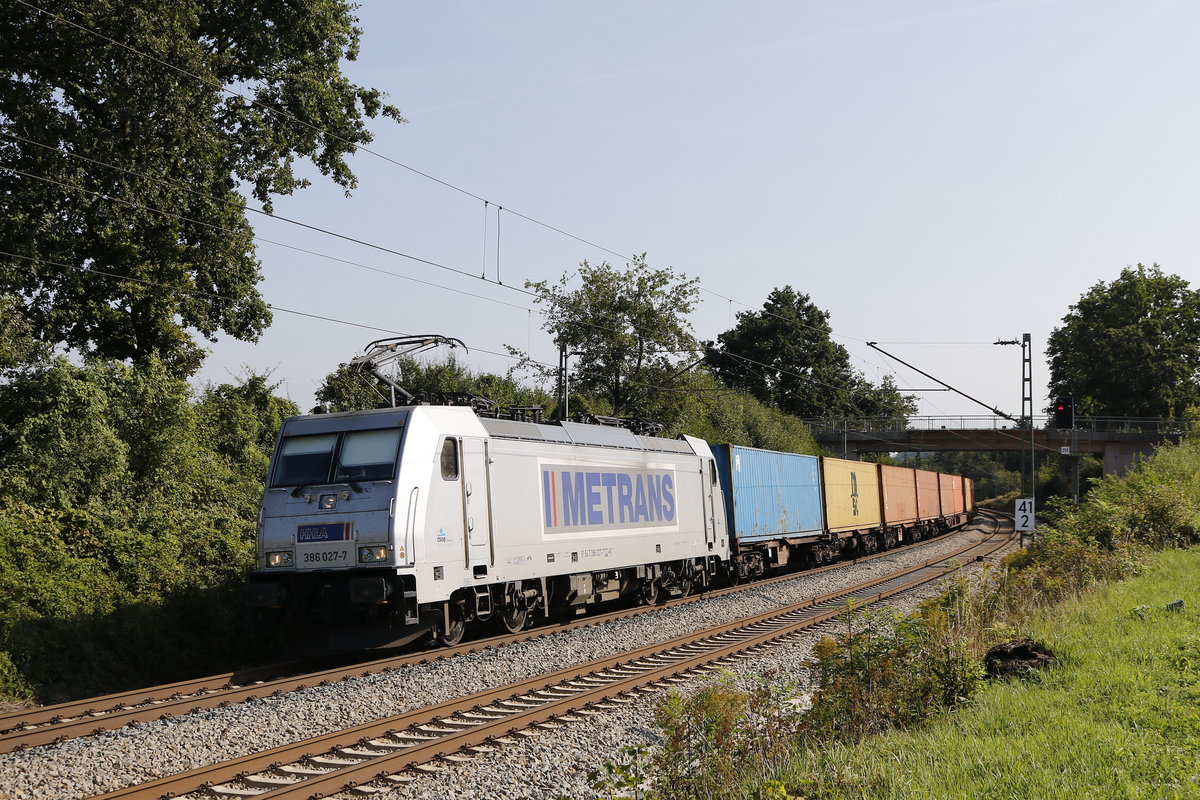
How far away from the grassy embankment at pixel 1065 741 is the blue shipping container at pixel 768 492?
12.9 m

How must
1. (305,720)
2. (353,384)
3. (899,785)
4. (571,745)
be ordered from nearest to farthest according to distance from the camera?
1. (899,785)
2. (571,745)
3. (305,720)
4. (353,384)

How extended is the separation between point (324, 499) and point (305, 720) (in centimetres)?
396

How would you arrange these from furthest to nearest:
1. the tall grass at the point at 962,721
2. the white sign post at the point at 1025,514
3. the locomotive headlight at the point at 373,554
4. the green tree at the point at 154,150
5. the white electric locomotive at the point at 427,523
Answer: the white sign post at the point at 1025,514 → the green tree at the point at 154,150 → the white electric locomotive at the point at 427,523 → the locomotive headlight at the point at 373,554 → the tall grass at the point at 962,721

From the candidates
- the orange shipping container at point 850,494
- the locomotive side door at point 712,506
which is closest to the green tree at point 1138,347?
the orange shipping container at point 850,494

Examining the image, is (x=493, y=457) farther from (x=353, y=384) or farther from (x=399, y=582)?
(x=353, y=384)

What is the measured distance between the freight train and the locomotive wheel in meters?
0.03

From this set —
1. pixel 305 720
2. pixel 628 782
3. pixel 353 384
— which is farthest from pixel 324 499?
pixel 353 384

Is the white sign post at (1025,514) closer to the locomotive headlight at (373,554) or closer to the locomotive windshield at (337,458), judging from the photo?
the locomotive windshield at (337,458)

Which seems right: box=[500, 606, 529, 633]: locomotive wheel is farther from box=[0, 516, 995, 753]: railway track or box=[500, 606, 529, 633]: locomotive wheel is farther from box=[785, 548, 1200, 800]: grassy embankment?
box=[785, 548, 1200, 800]: grassy embankment

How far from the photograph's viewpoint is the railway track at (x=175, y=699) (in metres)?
9.18

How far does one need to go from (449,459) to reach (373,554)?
174 cm

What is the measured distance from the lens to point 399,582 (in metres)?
12.4

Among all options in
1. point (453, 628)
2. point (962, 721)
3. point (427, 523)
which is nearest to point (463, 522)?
point (427, 523)

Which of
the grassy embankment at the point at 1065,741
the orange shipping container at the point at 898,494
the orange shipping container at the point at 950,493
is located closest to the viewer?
the grassy embankment at the point at 1065,741
